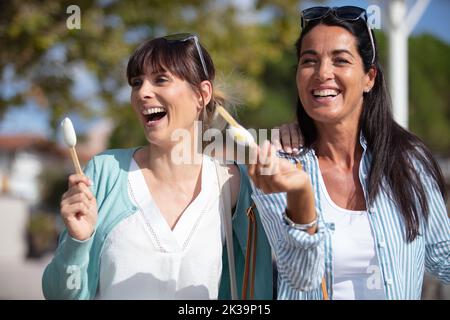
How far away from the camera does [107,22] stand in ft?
22.5

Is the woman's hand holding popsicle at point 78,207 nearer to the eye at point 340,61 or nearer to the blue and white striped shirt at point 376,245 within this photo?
the blue and white striped shirt at point 376,245

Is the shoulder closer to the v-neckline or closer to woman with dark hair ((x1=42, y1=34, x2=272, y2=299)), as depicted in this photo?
woman with dark hair ((x1=42, y1=34, x2=272, y2=299))

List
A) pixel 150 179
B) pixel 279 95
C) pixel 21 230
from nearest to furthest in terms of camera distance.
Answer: pixel 150 179 < pixel 21 230 < pixel 279 95

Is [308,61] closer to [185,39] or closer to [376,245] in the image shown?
[185,39]

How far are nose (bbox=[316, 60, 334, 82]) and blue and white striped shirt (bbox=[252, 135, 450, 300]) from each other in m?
0.29

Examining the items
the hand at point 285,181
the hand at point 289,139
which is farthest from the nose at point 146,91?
the hand at point 285,181

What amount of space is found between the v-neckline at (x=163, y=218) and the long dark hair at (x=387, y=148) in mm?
451

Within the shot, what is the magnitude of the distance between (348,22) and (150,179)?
0.86 metres

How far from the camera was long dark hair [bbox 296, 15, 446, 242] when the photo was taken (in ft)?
7.02

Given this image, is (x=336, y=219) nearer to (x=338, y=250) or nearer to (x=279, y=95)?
(x=338, y=250)

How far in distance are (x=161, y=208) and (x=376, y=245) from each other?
2.37 ft

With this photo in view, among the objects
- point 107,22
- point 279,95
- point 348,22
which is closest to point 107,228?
point 348,22

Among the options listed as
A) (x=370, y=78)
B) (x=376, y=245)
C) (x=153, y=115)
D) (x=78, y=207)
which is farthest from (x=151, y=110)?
(x=376, y=245)
